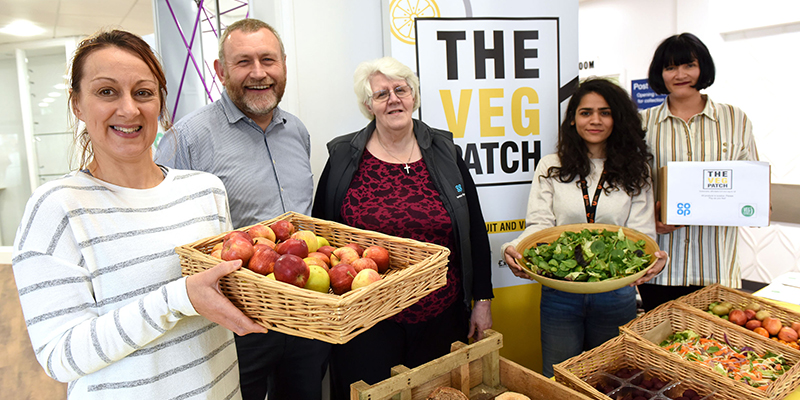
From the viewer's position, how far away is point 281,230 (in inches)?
53.1

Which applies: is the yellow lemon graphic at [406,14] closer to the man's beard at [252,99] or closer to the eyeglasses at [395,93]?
the eyeglasses at [395,93]

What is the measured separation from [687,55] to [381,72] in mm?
1535

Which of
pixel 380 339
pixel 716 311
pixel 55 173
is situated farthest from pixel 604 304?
pixel 55 173

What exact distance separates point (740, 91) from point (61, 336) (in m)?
5.81

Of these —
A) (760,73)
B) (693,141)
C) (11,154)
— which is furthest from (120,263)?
(760,73)

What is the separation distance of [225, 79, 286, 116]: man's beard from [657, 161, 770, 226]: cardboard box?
1777 mm

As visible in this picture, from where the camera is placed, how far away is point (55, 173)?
340 centimetres

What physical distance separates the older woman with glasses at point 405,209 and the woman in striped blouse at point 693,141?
40.8 inches

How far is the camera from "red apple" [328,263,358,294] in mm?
1086

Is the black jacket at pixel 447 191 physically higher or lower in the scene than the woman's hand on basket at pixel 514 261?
higher

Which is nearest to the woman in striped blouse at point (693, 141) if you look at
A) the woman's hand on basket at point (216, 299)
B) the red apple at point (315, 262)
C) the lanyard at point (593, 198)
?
the lanyard at point (593, 198)

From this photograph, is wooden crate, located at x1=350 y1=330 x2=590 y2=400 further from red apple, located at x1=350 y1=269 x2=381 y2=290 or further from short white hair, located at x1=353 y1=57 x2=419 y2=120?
short white hair, located at x1=353 y1=57 x2=419 y2=120

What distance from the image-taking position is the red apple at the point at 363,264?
45.9 inches

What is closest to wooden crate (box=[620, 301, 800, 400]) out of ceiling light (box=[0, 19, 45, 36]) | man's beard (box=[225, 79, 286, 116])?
man's beard (box=[225, 79, 286, 116])
